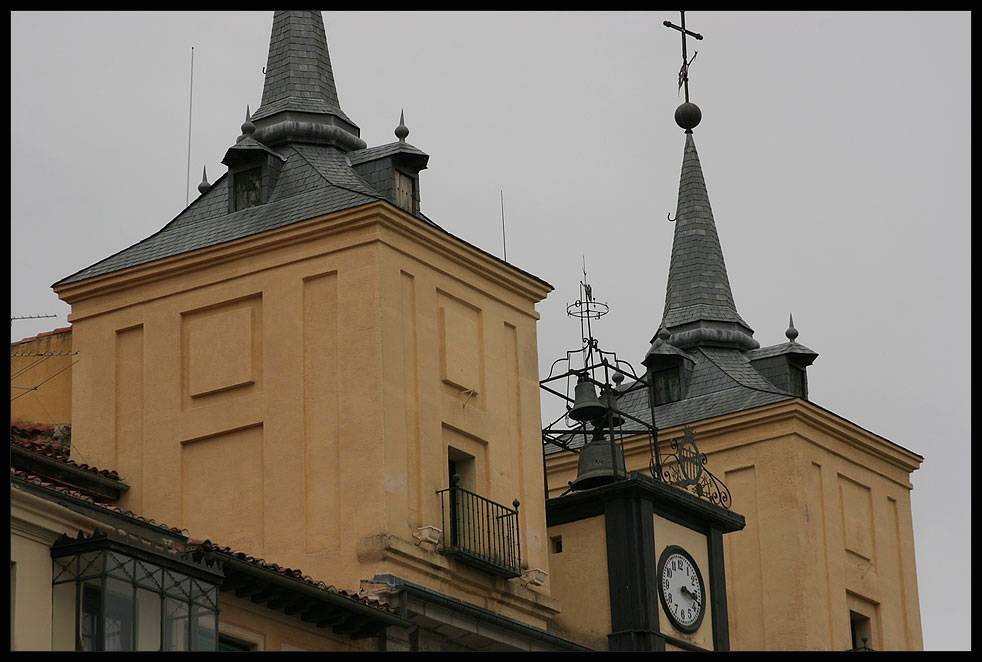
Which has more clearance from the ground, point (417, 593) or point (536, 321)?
point (536, 321)

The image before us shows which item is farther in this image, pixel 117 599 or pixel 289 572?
pixel 289 572

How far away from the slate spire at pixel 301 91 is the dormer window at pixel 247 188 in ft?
4.27

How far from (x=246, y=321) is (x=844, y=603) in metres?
13.5

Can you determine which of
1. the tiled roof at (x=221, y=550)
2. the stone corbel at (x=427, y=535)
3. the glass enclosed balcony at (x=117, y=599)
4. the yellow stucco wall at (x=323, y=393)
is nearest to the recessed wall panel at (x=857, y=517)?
the yellow stucco wall at (x=323, y=393)

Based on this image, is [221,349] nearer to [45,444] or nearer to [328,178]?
[45,444]

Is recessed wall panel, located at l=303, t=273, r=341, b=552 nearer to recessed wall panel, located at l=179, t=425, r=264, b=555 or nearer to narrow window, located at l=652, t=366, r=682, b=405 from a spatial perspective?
recessed wall panel, located at l=179, t=425, r=264, b=555

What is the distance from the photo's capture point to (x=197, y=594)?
30.4 metres

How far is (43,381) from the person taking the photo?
41.1 m

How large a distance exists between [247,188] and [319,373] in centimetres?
424

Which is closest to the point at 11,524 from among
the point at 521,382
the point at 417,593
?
the point at 417,593

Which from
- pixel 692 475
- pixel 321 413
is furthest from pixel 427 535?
pixel 692 475

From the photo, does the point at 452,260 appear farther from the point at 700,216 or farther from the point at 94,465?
the point at 700,216
